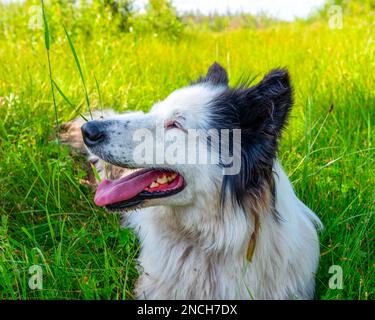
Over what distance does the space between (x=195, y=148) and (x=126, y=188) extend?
384 mm

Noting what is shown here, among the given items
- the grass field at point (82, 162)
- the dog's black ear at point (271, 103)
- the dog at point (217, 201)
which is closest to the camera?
the dog's black ear at point (271, 103)

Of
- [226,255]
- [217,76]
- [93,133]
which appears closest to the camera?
[93,133]

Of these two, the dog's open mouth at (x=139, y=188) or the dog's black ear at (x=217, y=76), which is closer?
the dog's open mouth at (x=139, y=188)

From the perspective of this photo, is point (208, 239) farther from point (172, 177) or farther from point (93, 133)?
point (93, 133)

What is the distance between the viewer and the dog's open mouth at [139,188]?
223 cm

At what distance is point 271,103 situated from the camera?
2100 mm

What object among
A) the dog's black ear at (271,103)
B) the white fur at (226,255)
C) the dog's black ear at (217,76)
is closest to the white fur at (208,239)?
the white fur at (226,255)

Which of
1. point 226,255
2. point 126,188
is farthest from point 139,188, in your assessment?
point 226,255

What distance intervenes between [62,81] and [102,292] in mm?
2717

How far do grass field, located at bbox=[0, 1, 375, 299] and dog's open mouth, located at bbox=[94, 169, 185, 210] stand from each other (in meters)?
0.32

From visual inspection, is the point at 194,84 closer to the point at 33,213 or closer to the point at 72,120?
the point at 33,213

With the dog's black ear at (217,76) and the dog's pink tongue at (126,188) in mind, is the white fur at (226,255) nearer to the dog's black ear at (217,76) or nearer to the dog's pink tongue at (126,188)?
the dog's pink tongue at (126,188)

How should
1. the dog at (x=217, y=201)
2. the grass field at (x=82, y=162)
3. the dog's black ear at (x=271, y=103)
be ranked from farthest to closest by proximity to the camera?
the grass field at (x=82, y=162) < the dog at (x=217, y=201) < the dog's black ear at (x=271, y=103)
